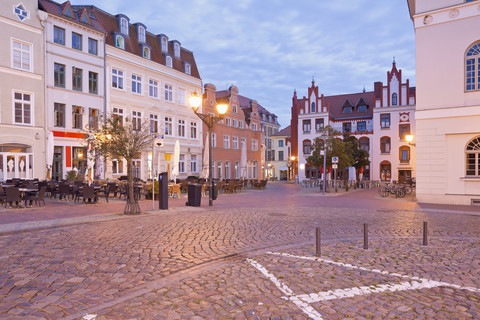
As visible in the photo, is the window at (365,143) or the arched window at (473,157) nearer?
the arched window at (473,157)

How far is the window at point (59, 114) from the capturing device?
25375mm

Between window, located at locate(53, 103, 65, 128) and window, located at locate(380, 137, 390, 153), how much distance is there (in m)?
41.3

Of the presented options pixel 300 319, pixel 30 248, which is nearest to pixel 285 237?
pixel 300 319

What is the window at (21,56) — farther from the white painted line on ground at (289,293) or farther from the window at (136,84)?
the white painted line on ground at (289,293)

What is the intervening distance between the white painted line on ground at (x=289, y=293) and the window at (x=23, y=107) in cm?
2343

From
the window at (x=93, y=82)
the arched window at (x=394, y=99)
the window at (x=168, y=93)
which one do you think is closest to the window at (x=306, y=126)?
the arched window at (x=394, y=99)

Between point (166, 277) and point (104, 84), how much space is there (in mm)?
26652

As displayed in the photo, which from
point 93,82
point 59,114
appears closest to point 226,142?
point 93,82

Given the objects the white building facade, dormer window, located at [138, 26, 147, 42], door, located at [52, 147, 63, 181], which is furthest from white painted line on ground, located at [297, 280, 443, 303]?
dormer window, located at [138, 26, 147, 42]

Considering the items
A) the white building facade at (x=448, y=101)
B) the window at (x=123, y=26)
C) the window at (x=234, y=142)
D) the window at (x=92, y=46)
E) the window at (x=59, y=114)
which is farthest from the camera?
the window at (x=234, y=142)

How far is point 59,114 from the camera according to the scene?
84.7 feet

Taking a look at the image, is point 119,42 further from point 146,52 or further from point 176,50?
point 176,50

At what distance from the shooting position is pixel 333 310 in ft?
14.1

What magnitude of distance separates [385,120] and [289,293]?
1918 inches
